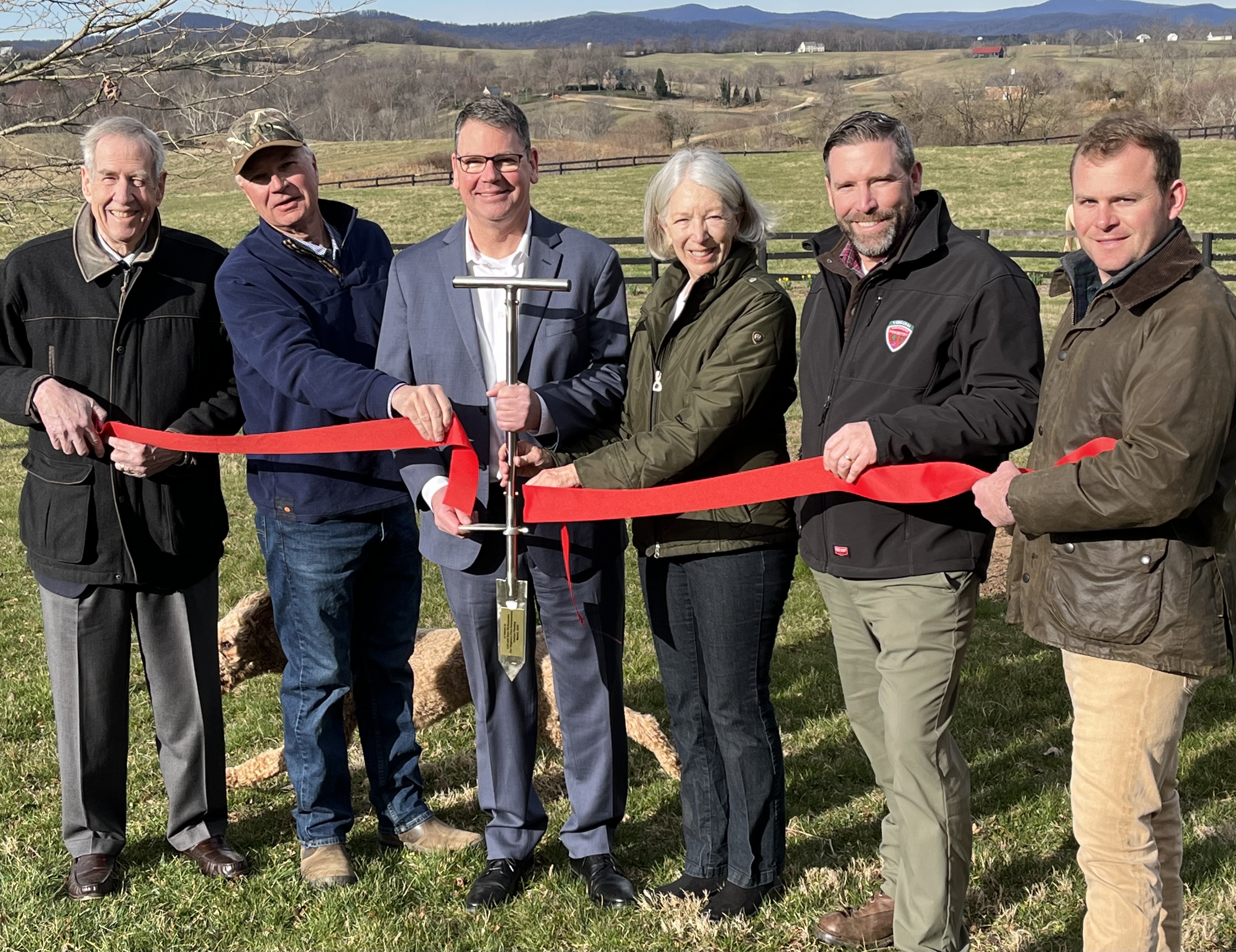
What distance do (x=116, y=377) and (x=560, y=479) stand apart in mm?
→ 1713

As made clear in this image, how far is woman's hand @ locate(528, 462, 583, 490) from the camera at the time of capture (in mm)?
3895

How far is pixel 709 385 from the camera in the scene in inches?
146

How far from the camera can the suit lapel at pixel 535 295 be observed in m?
4.05

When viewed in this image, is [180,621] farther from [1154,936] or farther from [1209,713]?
[1209,713]

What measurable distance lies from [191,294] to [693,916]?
290 cm

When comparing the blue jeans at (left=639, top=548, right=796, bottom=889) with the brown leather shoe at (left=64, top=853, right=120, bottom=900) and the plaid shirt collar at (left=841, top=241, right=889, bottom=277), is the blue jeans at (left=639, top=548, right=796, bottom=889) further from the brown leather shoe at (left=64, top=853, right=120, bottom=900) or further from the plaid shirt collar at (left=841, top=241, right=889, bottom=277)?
the brown leather shoe at (left=64, top=853, right=120, bottom=900)

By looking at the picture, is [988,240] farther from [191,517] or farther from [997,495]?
[997,495]

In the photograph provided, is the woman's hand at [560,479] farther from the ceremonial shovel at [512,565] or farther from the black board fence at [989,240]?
the black board fence at [989,240]

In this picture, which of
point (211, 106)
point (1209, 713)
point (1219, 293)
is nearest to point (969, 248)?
point (1219, 293)

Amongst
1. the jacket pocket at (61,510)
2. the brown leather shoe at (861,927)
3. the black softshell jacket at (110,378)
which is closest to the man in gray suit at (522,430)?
the brown leather shoe at (861,927)

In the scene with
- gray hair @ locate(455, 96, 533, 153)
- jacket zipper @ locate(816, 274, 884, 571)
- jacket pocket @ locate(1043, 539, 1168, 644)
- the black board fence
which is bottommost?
the black board fence

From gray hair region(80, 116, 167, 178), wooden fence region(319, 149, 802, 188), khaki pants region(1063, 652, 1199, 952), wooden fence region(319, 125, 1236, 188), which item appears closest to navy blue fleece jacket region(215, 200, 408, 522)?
gray hair region(80, 116, 167, 178)

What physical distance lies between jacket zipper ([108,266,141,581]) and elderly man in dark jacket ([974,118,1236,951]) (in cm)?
302

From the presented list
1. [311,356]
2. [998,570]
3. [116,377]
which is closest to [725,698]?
[311,356]
